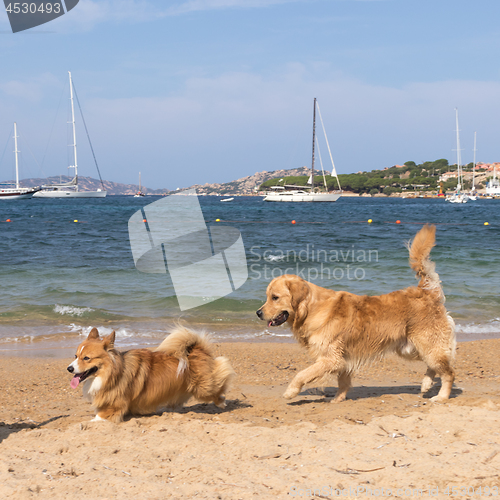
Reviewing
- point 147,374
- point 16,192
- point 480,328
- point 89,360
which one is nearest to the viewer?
point 89,360

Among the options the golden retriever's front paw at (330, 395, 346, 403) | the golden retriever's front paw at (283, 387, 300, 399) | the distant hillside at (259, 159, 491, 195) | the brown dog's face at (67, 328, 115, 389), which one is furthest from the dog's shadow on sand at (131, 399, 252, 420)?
the distant hillside at (259, 159, 491, 195)

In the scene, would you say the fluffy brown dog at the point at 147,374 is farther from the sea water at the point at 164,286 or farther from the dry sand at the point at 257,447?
the sea water at the point at 164,286

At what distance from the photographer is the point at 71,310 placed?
10.4m

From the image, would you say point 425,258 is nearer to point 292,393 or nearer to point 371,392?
point 371,392

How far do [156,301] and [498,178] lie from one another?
452ft

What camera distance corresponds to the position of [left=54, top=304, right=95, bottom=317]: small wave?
10.2 meters

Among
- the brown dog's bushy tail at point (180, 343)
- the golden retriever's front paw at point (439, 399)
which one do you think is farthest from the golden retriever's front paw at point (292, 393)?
the golden retriever's front paw at point (439, 399)

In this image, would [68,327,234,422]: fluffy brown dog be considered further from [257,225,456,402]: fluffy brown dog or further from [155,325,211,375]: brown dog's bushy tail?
[257,225,456,402]: fluffy brown dog

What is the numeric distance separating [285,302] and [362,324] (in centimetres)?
91

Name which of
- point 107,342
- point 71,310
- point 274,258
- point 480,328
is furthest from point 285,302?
point 274,258

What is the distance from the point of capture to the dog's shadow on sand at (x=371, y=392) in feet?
18.3

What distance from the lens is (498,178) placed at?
12850cm

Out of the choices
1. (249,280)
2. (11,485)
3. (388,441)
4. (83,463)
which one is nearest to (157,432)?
(83,463)

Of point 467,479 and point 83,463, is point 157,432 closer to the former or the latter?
point 83,463
